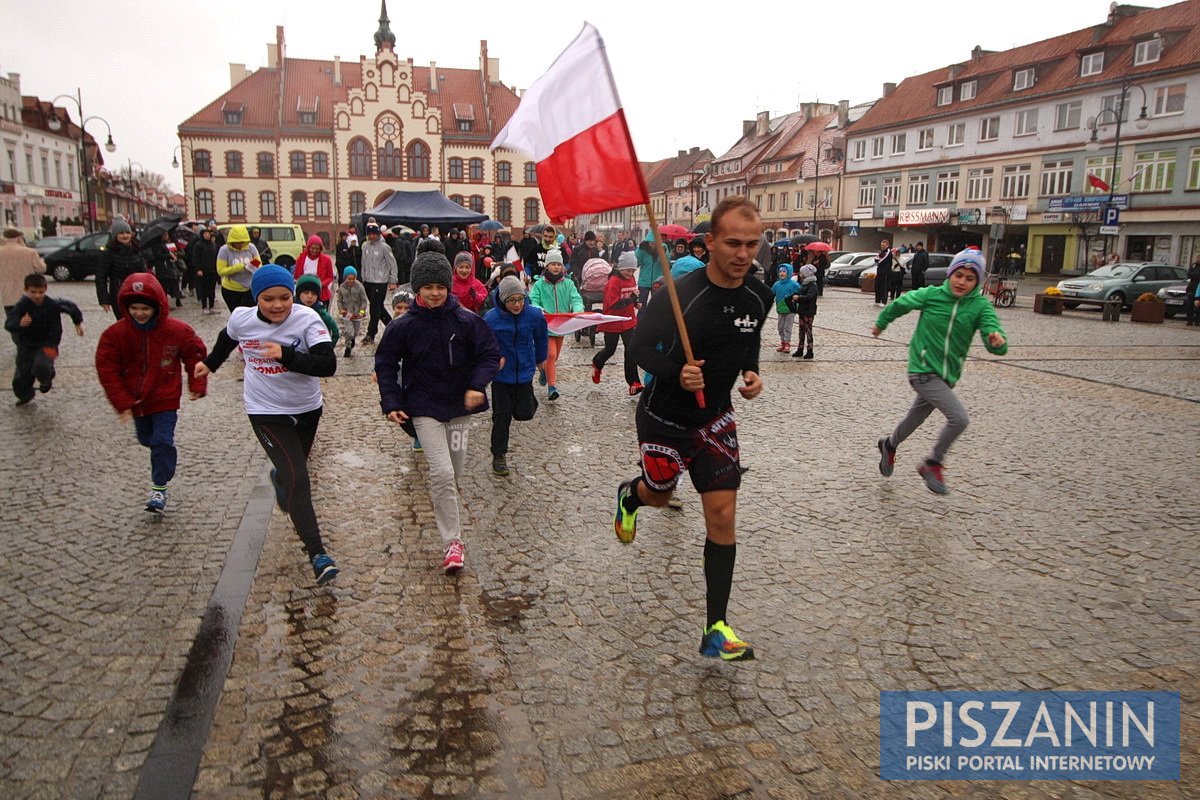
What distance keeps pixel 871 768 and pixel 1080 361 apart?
12650 millimetres

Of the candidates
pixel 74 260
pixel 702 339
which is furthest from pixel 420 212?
pixel 702 339

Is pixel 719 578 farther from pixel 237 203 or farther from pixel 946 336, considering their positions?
pixel 237 203

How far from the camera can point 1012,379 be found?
11492 millimetres

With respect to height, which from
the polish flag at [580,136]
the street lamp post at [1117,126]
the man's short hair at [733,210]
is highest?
the street lamp post at [1117,126]

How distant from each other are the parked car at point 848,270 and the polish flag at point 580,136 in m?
32.6

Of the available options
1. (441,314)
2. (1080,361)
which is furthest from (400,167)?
(441,314)

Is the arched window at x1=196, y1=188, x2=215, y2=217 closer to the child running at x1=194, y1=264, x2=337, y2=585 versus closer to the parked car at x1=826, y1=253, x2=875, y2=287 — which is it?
the parked car at x1=826, y1=253, x2=875, y2=287

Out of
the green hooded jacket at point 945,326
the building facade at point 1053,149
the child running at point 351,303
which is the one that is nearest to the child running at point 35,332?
the child running at point 351,303

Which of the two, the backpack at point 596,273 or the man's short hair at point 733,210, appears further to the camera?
the backpack at point 596,273

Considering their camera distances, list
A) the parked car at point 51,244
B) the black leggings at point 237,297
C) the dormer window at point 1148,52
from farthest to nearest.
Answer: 1. the dormer window at point 1148,52
2. the parked car at point 51,244
3. the black leggings at point 237,297

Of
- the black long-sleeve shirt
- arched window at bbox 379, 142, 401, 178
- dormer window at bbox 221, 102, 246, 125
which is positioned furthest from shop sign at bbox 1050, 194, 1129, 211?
dormer window at bbox 221, 102, 246, 125

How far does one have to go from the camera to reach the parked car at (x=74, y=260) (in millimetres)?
28844

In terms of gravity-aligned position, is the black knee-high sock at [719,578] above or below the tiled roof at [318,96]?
below

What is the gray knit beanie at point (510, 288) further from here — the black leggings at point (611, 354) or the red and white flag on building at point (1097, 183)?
the red and white flag on building at point (1097, 183)
